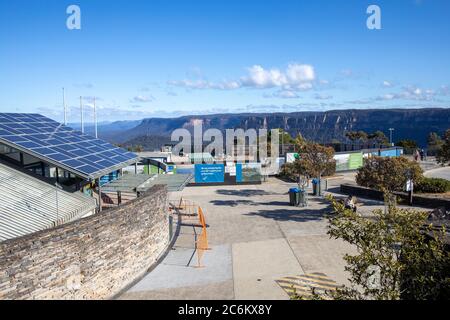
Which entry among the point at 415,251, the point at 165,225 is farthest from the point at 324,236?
the point at 415,251

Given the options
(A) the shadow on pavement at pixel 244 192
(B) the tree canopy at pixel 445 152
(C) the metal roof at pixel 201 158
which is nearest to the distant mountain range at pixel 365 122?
(C) the metal roof at pixel 201 158

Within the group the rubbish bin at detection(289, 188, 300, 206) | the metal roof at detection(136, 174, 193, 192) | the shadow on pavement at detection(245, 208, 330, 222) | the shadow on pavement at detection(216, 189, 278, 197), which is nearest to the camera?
the metal roof at detection(136, 174, 193, 192)

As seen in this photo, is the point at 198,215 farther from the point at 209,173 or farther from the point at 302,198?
the point at 209,173

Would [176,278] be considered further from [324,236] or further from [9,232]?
[324,236]

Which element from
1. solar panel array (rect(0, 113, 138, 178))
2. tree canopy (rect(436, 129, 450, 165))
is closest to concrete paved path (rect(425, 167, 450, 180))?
tree canopy (rect(436, 129, 450, 165))

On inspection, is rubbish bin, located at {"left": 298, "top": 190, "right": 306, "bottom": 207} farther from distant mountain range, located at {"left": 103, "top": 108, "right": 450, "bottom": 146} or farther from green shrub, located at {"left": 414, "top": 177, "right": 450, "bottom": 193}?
distant mountain range, located at {"left": 103, "top": 108, "right": 450, "bottom": 146}

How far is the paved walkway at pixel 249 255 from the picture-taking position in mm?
13195

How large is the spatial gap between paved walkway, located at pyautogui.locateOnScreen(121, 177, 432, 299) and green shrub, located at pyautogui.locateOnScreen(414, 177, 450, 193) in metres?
3.79

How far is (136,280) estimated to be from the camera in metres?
14.0

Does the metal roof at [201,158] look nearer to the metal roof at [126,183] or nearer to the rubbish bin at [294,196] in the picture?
the rubbish bin at [294,196]

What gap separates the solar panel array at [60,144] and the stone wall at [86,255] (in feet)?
9.98

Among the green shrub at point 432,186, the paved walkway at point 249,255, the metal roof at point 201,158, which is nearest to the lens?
the paved walkway at point 249,255

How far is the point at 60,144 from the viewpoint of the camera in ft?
59.7

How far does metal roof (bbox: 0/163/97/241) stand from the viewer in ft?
39.6
